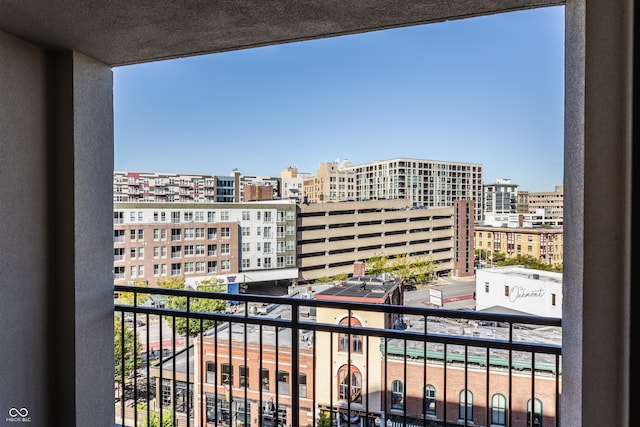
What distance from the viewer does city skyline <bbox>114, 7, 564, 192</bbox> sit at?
26.4ft

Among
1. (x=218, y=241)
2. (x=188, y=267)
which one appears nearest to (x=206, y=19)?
(x=218, y=241)

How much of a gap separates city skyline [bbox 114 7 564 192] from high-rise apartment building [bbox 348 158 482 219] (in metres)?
0.58

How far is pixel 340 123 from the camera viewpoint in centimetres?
1370

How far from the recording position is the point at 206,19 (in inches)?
62.1

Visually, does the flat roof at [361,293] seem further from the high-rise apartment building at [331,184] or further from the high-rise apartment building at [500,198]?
the high-rise apartment building at [331,184]

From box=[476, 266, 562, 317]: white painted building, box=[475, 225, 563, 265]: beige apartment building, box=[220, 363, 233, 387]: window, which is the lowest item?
box=[220, 363, 233, 387]: window

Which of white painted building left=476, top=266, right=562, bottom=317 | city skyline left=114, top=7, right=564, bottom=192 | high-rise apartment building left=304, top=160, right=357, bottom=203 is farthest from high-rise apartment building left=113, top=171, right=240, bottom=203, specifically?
white painted building left=476, top=266, right=562, bottom=317

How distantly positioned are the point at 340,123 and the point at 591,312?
1310 cm

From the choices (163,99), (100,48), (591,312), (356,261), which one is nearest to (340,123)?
(163,99)

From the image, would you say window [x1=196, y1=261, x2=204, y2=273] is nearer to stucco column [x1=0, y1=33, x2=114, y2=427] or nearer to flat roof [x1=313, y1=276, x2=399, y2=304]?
flat roof [x1=313, y1=276, x2=399, y2=304]

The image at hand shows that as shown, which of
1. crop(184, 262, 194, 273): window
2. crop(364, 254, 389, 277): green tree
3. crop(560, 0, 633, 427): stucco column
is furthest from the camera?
crop(184, 262, 194, 273): window

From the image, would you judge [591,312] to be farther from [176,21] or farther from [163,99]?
Result: [163,99]

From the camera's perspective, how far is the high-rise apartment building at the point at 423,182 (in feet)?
15.2

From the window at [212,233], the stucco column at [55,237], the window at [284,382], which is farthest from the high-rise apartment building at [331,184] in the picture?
the stucco column at [55,237]
